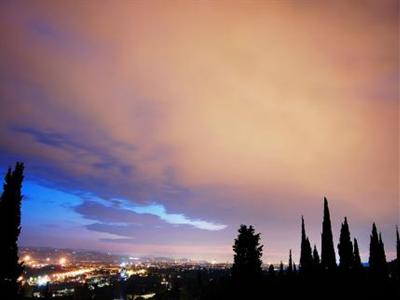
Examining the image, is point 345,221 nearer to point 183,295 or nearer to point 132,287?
point 183,295

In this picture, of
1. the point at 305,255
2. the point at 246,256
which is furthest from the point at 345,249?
the point at 246,256

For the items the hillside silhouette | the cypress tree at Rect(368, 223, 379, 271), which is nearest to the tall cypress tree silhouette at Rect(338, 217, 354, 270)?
the hillside silhouette

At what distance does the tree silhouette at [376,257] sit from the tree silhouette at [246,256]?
46.1 meters

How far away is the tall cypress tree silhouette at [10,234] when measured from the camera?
100 ft

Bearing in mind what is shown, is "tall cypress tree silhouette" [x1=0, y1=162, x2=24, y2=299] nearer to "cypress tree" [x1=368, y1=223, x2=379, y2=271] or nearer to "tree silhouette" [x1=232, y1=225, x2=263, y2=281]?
"tree silhouette" [x1=232, y1=225, x2=263, y2=281]

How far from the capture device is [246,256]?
2656cm

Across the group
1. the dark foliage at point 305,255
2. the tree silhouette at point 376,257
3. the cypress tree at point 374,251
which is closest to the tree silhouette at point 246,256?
the dark foliage at point 305,255

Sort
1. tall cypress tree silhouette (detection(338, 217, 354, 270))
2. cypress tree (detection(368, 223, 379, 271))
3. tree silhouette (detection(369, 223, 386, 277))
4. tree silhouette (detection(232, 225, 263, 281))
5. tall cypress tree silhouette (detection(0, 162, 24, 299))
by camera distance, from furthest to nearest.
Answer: cypress tree (detection(368, 223, 379, 271)), tree silhouette (detection(369, 223, 386, 277)), tall cypress tree silhouette (detection(338, 217, 354, 270)), tall cypress tree silhouette (detection(0, 162, 24, 299)), tree silhouette (detection(232, 225, 263, 281))

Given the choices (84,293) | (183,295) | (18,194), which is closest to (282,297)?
(18,194)

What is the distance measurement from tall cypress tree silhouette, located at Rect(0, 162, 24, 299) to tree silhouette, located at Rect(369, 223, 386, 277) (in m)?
53.2

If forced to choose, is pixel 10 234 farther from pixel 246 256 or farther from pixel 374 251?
pixel 374 251

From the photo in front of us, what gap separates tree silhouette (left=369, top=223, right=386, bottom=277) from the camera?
65750 mm

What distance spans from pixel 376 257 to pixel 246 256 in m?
51.0

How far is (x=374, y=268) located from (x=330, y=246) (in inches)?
480
